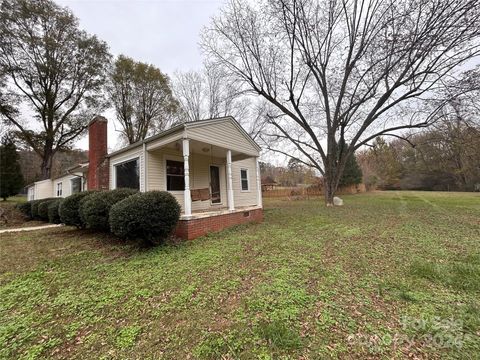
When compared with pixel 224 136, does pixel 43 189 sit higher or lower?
lower

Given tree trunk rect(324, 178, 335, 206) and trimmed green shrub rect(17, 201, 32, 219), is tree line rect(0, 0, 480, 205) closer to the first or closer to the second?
tree trunk rect(324, 178, 335, 206)

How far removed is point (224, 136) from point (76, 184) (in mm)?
12698

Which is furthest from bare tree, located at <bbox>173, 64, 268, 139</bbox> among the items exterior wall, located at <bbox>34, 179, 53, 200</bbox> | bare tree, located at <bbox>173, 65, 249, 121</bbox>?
exterior wall, located at <bbox>34, 179, 53, 200</bbox>

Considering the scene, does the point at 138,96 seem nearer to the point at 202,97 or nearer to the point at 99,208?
the point at 202,97

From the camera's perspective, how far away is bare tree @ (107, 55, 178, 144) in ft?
61.5

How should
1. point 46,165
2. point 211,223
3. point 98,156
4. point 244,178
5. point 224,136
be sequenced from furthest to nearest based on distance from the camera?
point 46,165 → point 244,178 → point 98,156 → point 224,136 → point 211,223

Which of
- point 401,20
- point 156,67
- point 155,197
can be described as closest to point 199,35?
point 156,67

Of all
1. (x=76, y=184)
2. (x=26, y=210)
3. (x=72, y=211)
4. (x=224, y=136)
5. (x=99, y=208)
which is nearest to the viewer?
(x=99, y=208)

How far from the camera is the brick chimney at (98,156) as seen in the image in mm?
9602

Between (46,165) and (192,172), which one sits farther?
(46,165)

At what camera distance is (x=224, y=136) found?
26.1 feet

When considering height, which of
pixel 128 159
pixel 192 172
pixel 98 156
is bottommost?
pixel 192 172

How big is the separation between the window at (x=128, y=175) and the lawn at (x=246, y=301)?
3604mm

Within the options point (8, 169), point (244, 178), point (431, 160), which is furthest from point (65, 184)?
point (431, 160)
